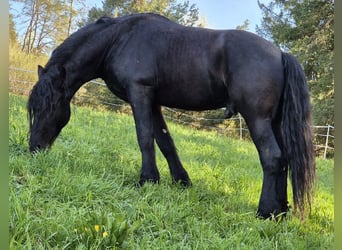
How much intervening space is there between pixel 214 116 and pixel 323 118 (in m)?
6.02

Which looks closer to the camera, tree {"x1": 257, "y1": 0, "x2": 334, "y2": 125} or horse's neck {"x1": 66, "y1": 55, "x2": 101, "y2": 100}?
horse's neck {"x1": 66, "y1": 55, "x2": 101, "y2": 100}

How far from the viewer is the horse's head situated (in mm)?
3410

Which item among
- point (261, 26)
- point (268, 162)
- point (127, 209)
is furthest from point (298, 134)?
point (261, 26)

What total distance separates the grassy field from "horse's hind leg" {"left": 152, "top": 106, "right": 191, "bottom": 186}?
0.51 ft

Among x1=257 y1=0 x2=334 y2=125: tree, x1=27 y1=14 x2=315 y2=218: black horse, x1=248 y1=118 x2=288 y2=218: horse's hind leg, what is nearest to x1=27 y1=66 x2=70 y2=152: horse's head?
x1=27 y1=14 x2=315 y2=218: black horse

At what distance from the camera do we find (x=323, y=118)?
809 centimetres

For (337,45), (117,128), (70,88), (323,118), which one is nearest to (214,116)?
(323,118)

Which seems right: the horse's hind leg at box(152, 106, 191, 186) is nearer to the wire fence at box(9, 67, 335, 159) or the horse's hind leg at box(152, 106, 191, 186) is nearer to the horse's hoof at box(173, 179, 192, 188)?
the horse's hoof at box(173, 179, 192, 188)

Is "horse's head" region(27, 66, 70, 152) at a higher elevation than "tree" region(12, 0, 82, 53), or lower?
lower

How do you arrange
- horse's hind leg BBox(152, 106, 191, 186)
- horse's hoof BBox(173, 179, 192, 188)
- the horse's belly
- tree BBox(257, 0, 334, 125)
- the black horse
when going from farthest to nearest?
tree BBox(257, 0, 334, 125)
horse's hind leg BBox(152, 106, 191, 186)
horse's hoof BBox(173, 179, 192, 188)
the horse's belly
the black horse

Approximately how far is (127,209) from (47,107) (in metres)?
1.60

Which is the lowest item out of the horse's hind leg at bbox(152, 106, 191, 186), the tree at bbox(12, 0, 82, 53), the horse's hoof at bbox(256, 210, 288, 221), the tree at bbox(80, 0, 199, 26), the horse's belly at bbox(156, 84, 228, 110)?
the horse's hoof at bbox(256, 210, 288, 221)

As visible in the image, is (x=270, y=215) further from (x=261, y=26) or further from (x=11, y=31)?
(x=261, y=26)

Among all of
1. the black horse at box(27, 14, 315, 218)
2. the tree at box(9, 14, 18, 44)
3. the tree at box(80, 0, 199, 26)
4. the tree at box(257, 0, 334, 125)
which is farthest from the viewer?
the tree at box(80, 0, 199, 26)
